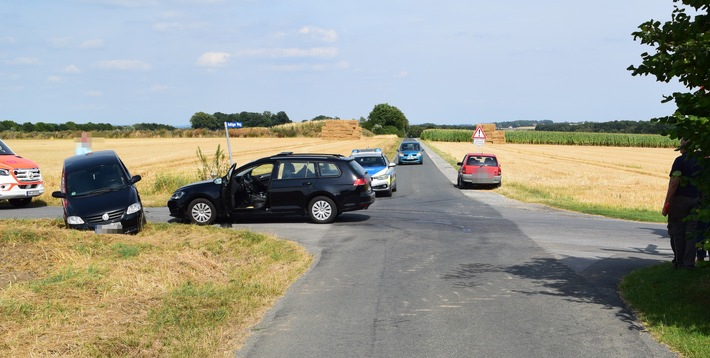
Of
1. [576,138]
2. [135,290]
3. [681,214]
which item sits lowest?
[576,138]

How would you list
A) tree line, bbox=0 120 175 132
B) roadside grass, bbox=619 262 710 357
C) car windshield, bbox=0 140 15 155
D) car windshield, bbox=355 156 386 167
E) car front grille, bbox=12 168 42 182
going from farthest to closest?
tree line, bbox=0 120 175 132
car windshield, bbox=355 156 386 167
car windshield, bbox=0 140 15 155
car front grille, bbox=12 168 42 182
roadside grass, bbox=619 262 710 357

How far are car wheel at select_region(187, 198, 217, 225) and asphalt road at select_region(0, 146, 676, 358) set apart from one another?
2.03ft

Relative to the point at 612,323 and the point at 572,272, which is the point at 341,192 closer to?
the point at 572,272

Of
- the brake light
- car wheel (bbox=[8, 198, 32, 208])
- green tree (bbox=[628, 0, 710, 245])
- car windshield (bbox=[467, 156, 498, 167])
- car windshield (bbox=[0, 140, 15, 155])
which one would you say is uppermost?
green tree (bbox=[628, 0, 710, 245])

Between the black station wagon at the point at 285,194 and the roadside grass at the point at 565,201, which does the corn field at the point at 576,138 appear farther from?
the black station wagon at the point at 285,194

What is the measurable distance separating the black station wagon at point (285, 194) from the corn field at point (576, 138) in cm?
8809

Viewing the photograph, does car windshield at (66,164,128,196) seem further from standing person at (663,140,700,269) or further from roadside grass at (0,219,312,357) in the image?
standing person at (663,140,700,269)

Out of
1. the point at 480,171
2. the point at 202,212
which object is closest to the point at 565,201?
the point at 480,171

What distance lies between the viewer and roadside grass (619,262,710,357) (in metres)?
6.48

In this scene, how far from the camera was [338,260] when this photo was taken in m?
11.5

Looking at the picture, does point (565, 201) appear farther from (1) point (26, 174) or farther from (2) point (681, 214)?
(1) point (26, 174)

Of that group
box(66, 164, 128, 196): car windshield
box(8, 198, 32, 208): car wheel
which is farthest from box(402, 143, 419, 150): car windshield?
box(66, 164, 128, 196): car windshield

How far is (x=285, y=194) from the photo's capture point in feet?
54.5

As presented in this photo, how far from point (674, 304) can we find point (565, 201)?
16.5 meters
